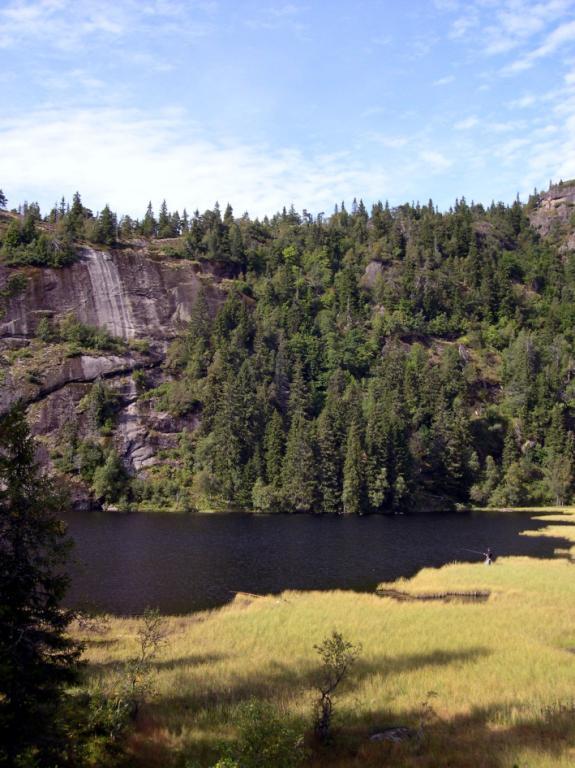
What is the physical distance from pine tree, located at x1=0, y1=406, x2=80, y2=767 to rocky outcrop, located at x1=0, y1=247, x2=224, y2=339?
473 feet

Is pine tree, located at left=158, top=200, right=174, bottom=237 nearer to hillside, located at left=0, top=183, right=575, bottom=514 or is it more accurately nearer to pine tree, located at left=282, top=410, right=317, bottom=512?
hillside, located at left=0, top=183, right=575, bottom=514

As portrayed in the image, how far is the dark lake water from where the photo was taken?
159 feet

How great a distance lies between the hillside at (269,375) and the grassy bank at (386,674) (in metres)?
72.3

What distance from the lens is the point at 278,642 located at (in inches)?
1259

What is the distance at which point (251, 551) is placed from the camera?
66.3m

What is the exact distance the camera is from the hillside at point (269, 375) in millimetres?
116688

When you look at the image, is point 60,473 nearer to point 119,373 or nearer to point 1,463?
point 119,373

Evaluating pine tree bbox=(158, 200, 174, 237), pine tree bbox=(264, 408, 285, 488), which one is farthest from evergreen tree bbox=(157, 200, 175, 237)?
pine tree bbox=(264, 408, 285, 488)

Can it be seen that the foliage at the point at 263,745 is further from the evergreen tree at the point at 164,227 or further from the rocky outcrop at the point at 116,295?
the evergreen tree at the point at 164,227

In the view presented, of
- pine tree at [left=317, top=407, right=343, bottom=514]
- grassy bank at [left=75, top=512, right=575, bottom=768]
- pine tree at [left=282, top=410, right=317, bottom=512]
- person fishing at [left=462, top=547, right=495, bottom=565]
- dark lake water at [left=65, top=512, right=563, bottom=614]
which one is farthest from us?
pine tree at [left=317, top=407, right=343, bottom=514]

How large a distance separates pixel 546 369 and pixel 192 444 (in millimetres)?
93991

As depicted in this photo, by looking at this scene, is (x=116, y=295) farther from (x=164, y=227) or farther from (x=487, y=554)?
(x=487, y=554)

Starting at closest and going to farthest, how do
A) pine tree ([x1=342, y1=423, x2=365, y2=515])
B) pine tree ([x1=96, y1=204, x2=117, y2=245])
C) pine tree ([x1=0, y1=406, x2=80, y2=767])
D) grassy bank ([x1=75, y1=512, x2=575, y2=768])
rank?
pine tree ([x1=0, y1=406, x2=80, y2=767]), grassy bank ([x1=75, y1=512, x2=575, y2=768]), pine tree ([x1=342, y1=423, x2=365, y2=515]), pine tree ([x1=96, y1=204, x2=117, y2=245])

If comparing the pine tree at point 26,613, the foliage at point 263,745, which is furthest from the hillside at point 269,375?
the foliage at point 263,745
